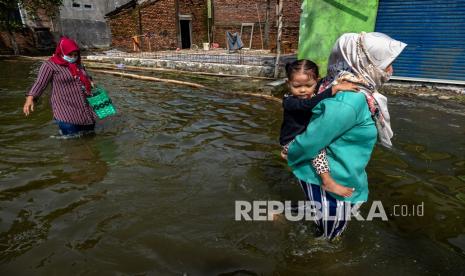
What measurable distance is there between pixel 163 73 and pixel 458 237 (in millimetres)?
12695

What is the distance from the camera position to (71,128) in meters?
5.42

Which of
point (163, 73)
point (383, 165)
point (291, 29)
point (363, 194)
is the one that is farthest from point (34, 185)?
point (291, 29)

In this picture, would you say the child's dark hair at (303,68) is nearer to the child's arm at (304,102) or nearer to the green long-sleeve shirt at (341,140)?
the child's arm at (304,102)

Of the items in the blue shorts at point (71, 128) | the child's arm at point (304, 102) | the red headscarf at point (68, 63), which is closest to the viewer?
the child's arm at point (304, 102)

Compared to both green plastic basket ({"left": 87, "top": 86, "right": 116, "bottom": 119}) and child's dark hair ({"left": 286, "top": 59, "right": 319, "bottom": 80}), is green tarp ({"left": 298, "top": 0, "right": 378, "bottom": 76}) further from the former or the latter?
child's dark hair ({"left": 286, "top": 59, "right": 319, "bottom": 80})

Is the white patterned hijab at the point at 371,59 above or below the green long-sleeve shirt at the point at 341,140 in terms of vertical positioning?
above

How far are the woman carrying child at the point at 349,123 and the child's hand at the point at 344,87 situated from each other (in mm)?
28

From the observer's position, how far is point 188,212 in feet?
11.9

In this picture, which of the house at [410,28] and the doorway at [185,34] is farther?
the doorway at [185,34]

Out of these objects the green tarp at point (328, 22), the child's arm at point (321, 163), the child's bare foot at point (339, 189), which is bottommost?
the child's bare foot at point (339, 189)

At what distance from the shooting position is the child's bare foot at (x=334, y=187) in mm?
2334

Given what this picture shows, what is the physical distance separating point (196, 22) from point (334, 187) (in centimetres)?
2664

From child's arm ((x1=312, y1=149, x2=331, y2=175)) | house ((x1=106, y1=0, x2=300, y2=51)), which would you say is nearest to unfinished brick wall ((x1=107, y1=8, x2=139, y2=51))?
house ((x1=106, y1=0, x2=300, y2=51))

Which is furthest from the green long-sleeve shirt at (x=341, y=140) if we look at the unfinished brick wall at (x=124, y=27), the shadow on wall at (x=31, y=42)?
the shadow on wall at (x=31, y=42)
